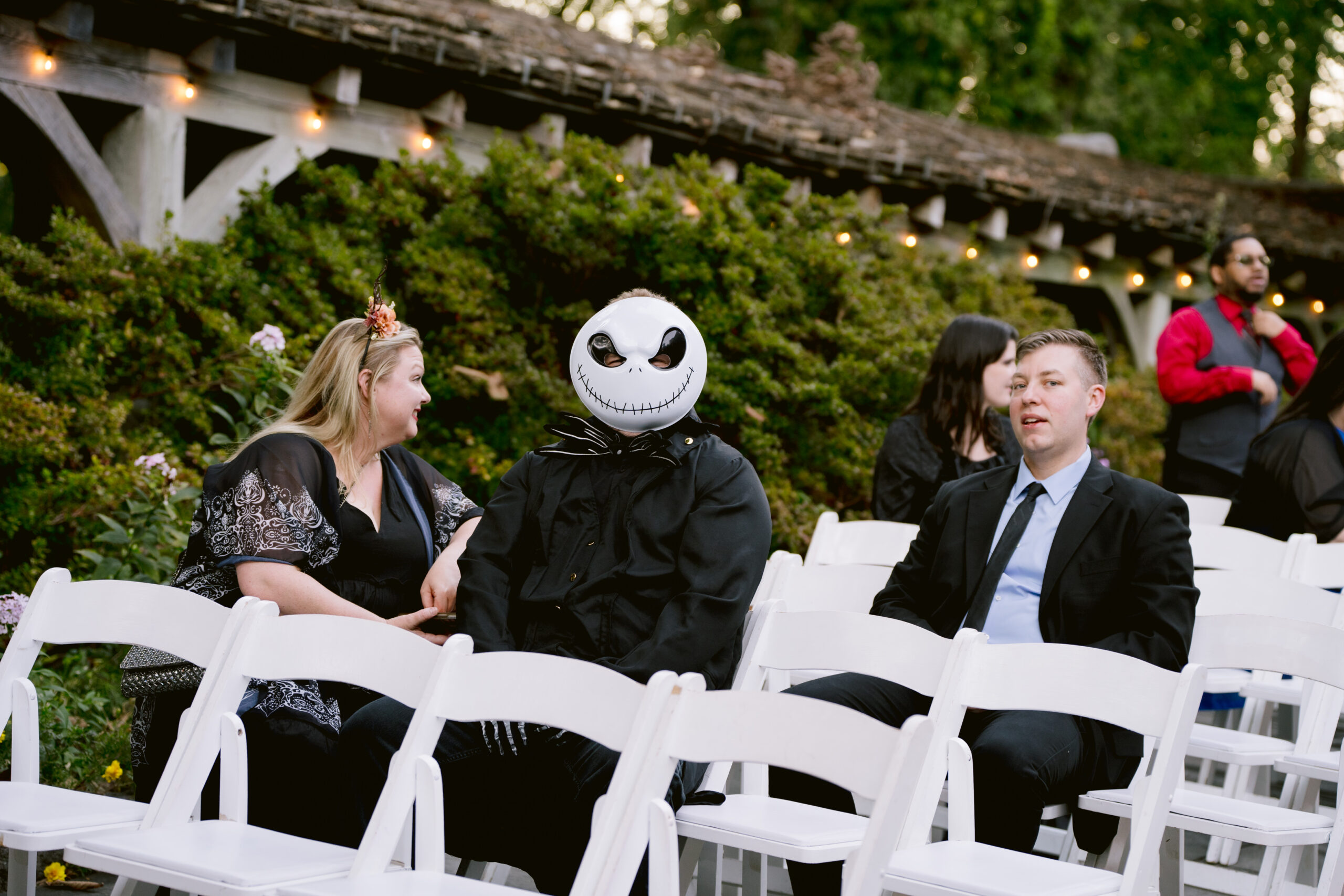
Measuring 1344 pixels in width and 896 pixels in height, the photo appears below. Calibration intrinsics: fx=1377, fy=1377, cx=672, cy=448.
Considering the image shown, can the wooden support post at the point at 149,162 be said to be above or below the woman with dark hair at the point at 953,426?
above

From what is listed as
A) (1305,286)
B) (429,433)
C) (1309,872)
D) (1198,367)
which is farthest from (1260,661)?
(1305,286)

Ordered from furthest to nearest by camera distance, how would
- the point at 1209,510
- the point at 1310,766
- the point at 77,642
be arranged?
the point at 1209,510 < the point at 1310,766 < the point at 77,642

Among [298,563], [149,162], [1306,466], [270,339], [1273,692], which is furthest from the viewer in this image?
[149,162]

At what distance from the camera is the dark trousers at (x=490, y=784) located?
3.22m

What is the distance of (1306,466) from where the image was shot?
→ 541 centimetres

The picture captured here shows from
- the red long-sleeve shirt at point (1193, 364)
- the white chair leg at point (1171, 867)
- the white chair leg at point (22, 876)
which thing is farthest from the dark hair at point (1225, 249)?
the white chair leg at point (22, 876)

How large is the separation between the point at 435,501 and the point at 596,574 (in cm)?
88

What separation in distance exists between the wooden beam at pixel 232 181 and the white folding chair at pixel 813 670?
15.8 feet

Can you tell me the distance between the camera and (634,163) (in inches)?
319

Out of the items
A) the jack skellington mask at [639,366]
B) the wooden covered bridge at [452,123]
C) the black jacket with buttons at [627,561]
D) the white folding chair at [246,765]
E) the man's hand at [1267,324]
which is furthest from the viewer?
the wooden covered bridge at [452,123]

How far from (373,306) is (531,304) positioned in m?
3.94

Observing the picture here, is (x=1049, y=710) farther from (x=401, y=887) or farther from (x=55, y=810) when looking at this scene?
(x=55, y=810)

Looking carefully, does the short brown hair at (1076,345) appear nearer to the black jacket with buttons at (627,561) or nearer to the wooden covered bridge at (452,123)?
the black jacket with buttons at (627,561)

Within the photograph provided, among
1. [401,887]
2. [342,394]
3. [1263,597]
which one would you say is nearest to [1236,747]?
[1263,597]
